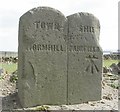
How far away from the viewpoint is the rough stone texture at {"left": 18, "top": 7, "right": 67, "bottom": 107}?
1109cm

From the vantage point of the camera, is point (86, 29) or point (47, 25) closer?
point (47, 25)

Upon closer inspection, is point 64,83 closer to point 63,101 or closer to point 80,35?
point 63,101

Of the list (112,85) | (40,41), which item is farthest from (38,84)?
(112,85)

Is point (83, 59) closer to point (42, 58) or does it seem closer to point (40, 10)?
point (42, 58)

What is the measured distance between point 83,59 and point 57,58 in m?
0.76

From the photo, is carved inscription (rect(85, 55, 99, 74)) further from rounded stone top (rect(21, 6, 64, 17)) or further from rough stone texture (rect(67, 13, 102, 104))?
rounded stone top (rect(21, 6, 64, 17))

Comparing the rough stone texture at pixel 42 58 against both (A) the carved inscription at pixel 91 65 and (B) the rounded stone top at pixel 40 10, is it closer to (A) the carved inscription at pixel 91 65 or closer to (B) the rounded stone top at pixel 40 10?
(B) the rounded stone top at pixel 40 10

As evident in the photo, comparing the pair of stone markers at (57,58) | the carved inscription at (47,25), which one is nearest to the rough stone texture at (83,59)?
the pair of stone markers at (57,58)

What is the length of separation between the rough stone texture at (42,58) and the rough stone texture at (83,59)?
0.22 m

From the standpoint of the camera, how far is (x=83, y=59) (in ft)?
38.0

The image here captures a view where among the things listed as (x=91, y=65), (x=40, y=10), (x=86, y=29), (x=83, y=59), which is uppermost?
(x=40, y=10)

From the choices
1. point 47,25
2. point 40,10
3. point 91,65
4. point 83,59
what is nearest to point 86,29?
point 83,59

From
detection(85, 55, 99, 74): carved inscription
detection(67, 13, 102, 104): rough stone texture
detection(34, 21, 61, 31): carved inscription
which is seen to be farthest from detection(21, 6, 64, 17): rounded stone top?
detection(85, 55, 99, 74): carved inscription

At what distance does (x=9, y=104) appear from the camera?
11.4 m
